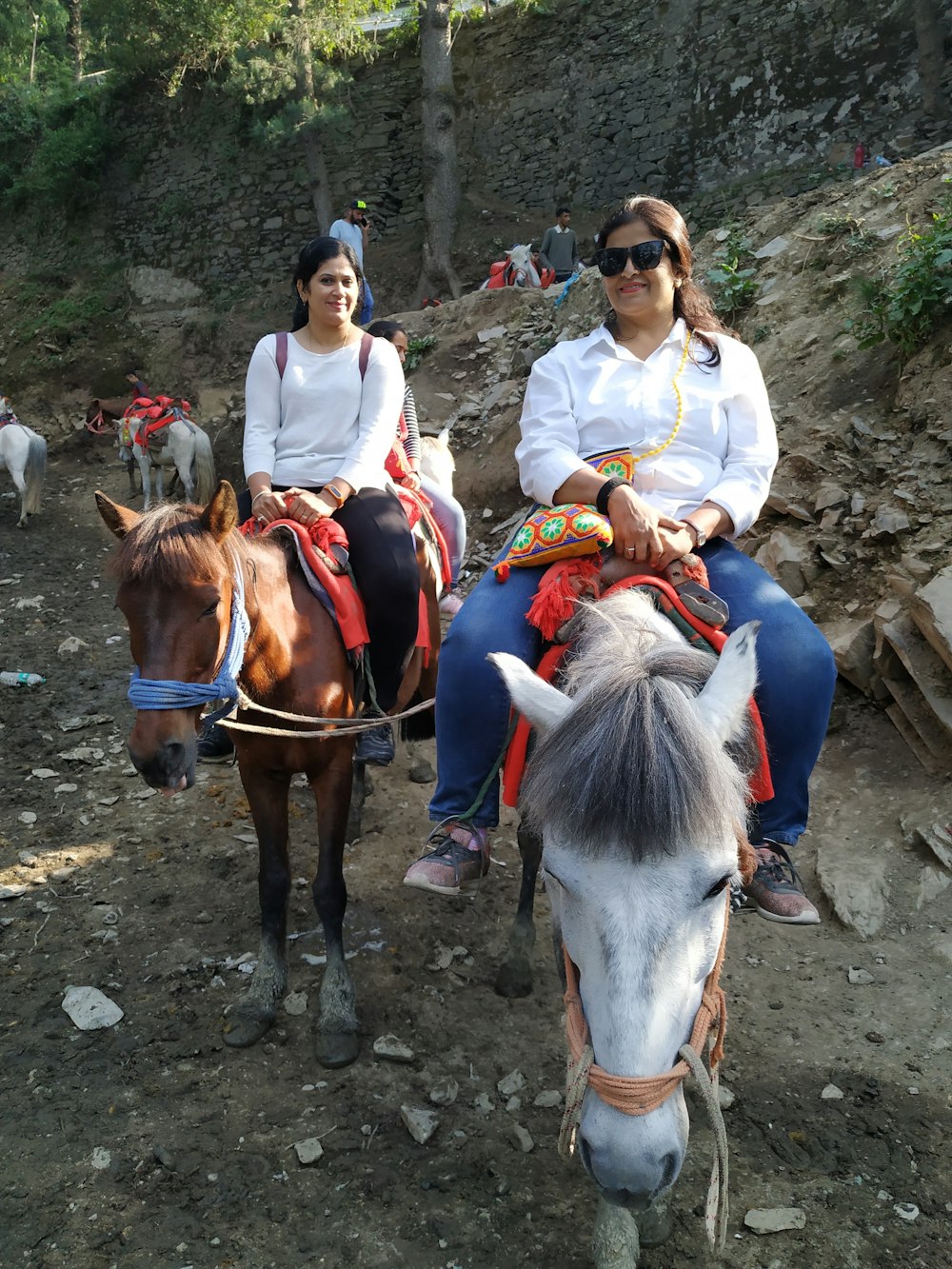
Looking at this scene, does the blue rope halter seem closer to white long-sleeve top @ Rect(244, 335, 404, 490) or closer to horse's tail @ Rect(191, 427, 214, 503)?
white long-sleeve top @ Rect(244, 335, 404, 490)

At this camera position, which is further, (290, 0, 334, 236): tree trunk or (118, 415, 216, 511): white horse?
(290, 0, 334, 236): tree trunk

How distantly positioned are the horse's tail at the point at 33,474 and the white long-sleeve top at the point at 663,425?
9.83m

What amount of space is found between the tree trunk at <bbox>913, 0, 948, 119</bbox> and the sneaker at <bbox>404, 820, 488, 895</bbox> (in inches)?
536

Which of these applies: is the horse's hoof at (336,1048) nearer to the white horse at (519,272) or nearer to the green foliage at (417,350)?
the green foliage at (417,350)

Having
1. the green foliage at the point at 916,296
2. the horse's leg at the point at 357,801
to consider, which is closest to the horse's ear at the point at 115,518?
the horse's leg at the point at 357,801

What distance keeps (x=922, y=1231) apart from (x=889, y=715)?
2384 millimetres

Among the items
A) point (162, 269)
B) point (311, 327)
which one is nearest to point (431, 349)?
point (311, 327)

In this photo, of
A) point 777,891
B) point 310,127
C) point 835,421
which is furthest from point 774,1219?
point 310,127

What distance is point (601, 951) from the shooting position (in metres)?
1.50

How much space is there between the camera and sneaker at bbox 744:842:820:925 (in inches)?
87.8

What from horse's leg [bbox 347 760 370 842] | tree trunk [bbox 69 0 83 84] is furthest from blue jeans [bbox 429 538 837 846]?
tree trunk [bbox 69 0 83 84]

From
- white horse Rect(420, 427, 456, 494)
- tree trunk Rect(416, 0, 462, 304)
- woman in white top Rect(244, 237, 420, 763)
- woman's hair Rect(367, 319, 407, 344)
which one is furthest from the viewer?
tree trunk Rect(416, 0, 462, 304)

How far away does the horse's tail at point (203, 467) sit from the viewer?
10.8m

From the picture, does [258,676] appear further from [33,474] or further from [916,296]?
[33,474]
